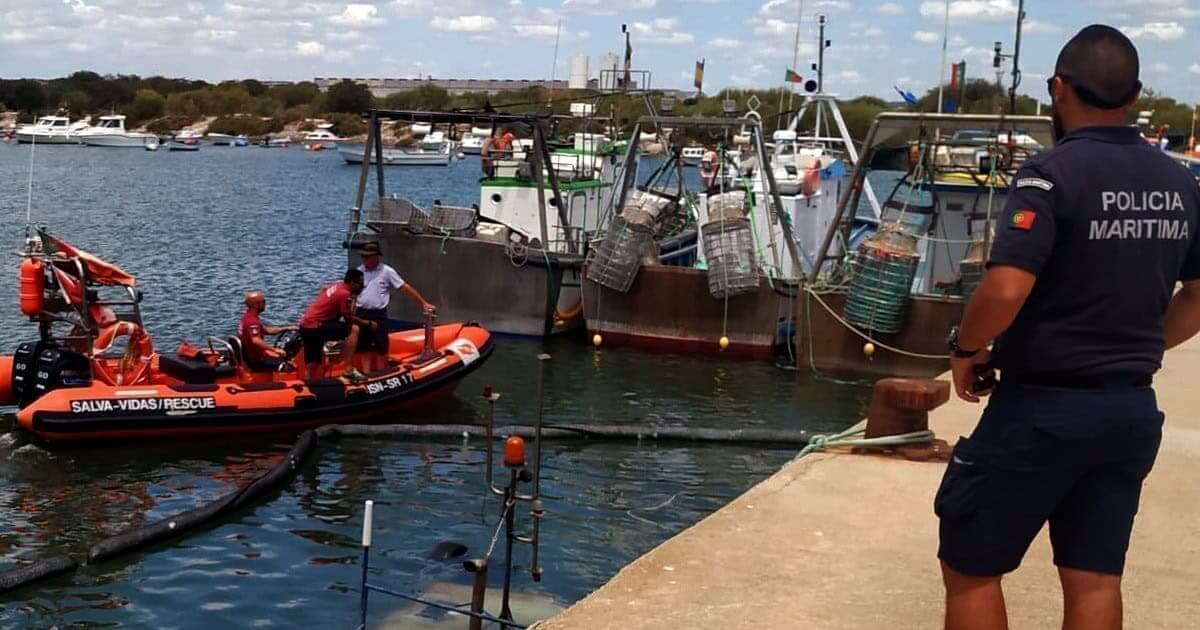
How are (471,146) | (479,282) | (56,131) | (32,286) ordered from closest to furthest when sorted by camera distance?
1. (32,286)
2. (479,282)
3. (56,131)
4. (471,146)

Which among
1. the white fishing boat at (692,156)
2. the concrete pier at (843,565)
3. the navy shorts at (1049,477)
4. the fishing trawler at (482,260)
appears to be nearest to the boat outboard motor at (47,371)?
the fishing trawler at (482,260)

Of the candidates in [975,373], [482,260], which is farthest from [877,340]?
[975,373]

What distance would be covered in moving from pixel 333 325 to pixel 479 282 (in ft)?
18.1

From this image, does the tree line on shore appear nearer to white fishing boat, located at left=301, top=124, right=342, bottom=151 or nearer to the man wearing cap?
white fishing boat, located at left=301, top=124, right=342, bottom=151

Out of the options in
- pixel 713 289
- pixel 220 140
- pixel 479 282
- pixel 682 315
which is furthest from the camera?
pixel 220 140

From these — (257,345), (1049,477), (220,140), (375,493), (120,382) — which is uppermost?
(220,140)

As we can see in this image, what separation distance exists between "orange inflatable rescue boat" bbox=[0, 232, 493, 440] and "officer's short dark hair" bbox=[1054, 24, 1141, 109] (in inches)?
406

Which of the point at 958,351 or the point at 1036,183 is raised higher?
the point at 1036,183

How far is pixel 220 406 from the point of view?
12.3 metres

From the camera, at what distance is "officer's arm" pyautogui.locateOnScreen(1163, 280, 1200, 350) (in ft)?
11.8

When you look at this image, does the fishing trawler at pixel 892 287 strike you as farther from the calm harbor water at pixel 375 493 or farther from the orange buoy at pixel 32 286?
the orange buoy at pixel 32 286

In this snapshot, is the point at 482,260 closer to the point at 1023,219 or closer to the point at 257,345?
the point at 257,345

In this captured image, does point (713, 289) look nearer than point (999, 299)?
No

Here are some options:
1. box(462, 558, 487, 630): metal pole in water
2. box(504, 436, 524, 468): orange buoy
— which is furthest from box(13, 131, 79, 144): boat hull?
box(462, 558, 487, 630): metal pole in water
